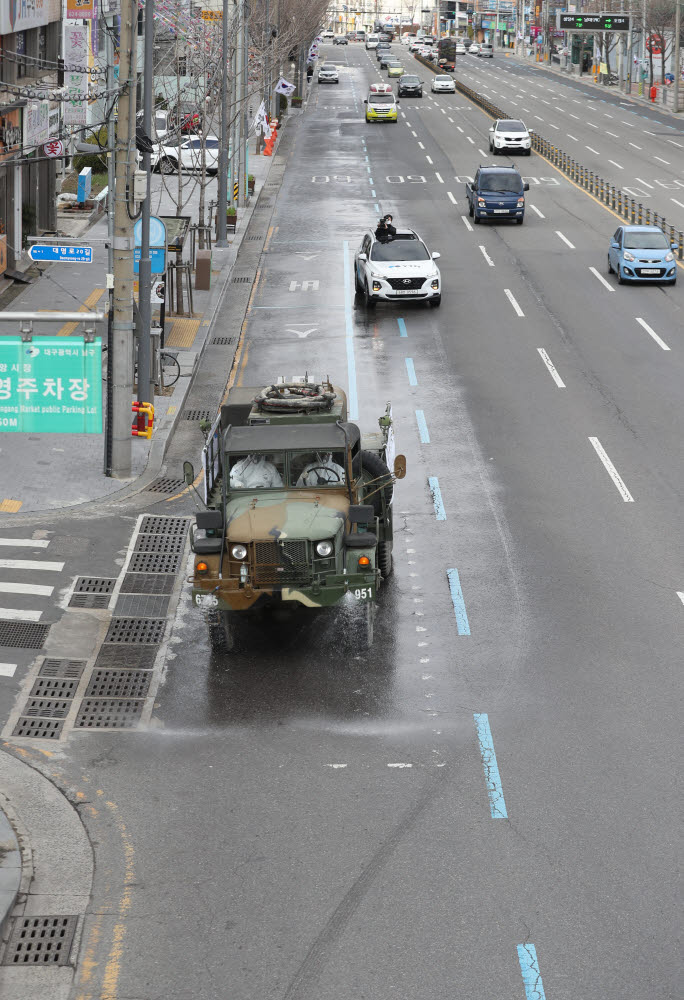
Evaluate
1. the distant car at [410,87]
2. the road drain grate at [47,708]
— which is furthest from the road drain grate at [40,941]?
the distant car at [410,87]

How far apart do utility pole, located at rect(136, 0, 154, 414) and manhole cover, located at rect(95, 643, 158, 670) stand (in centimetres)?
899

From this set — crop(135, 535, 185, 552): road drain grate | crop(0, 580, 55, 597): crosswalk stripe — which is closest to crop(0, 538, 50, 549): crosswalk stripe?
crop(135, 535, 185, 552): road drain grate

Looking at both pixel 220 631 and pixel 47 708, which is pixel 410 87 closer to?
pixel 220 631

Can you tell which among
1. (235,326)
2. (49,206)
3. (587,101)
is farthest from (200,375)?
(587,101)

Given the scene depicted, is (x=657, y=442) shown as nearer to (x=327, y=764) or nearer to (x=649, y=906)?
(x=327, y=764)

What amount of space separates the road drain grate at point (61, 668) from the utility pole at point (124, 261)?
7156 millimetres

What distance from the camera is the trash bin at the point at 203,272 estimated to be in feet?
121

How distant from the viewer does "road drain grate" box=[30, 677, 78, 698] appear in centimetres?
1433

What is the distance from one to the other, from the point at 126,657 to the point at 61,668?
770 mm

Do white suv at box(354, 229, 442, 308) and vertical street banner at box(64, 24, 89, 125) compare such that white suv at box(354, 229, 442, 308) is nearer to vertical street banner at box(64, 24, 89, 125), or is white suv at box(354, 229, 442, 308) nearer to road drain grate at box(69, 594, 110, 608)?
vertical street banner at box(64, 24, 89, 125)

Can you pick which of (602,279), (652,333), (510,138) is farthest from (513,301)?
(510,138)

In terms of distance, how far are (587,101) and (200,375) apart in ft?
281

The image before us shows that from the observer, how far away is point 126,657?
50.3 feet

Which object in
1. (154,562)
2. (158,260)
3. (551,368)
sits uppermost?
(158,260)
